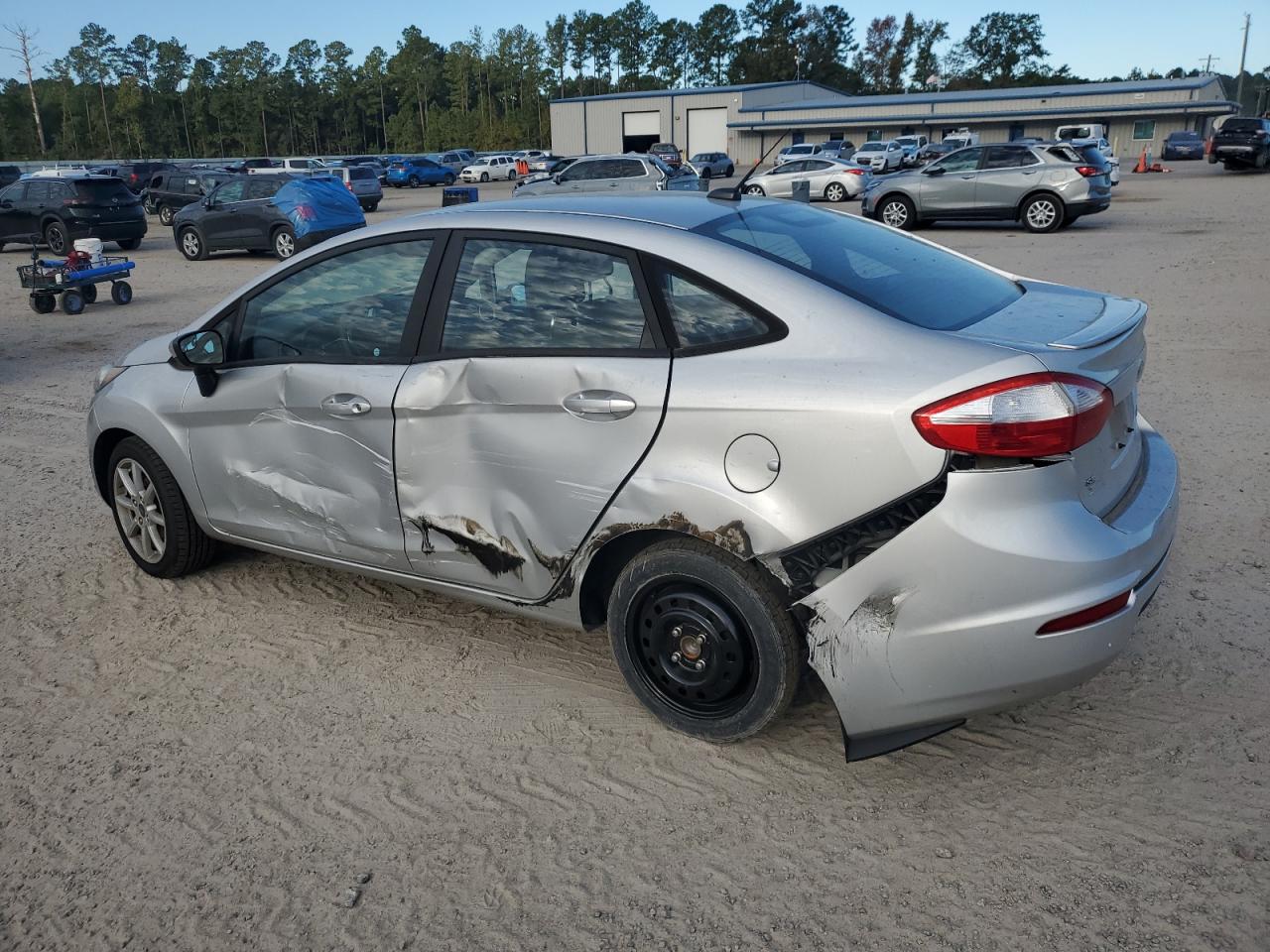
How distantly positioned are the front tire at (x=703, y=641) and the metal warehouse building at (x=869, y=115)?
62.2 meters

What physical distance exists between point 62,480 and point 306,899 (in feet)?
15.3

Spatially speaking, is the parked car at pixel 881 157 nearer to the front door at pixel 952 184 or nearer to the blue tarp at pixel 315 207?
the front door at pixel 952 184

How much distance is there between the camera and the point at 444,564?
3.71 meters

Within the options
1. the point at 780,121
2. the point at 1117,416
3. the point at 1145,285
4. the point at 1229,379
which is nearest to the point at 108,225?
the point at 1145,285

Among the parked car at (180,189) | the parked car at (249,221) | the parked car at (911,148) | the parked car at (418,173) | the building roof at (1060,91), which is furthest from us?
the building roof at (1060,91)

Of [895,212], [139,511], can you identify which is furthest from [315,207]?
[139,511]

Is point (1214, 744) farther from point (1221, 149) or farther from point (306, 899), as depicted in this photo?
point (1221, 149)

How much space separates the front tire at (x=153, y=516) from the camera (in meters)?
4.57

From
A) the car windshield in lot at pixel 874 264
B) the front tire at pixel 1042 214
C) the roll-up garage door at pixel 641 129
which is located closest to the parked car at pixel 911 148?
the roll-up garage door at pixel 641 129

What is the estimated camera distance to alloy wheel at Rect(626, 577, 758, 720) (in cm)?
312

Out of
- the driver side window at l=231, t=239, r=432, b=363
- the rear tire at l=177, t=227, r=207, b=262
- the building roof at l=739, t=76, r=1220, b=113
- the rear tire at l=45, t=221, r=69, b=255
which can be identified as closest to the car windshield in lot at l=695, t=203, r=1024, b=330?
the driver side window at l=231, t=239, r=432, b=363

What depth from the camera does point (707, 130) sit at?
7619 cm

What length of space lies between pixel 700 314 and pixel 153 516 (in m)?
2.93

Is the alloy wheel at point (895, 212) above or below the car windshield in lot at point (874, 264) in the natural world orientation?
below
